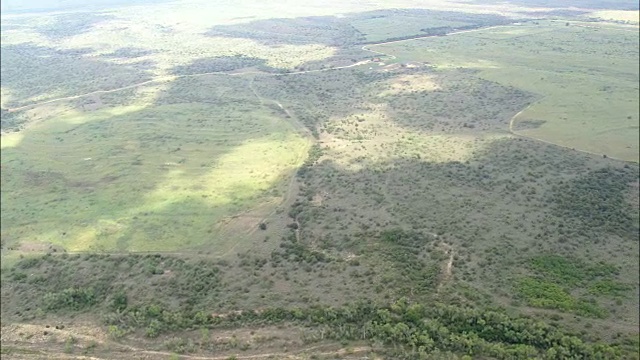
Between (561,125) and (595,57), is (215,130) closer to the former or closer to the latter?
(561,125)

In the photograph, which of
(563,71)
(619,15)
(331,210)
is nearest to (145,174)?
(331,210)

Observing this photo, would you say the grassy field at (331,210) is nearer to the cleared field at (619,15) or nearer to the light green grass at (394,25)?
the cleared field at (619,15)

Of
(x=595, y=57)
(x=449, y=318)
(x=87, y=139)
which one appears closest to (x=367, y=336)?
(x=449, y=318)

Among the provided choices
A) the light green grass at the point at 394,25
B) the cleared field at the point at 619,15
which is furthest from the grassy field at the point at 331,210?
the light green grass at the point at 394,25

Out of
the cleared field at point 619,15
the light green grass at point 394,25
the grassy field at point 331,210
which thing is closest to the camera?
the grassy field at point 331,210

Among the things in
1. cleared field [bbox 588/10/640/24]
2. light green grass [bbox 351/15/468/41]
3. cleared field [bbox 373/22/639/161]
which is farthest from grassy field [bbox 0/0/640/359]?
light green grass [bbox 351/15/468/41]
